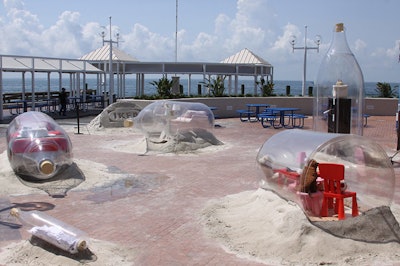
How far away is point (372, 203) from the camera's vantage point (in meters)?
7.82

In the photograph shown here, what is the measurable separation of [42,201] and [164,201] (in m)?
2.12

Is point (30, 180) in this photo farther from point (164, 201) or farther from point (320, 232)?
point (320, 232)

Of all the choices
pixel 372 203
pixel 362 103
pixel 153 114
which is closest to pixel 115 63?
pixel 153 114

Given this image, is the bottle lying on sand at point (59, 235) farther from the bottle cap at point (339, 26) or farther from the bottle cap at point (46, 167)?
the bottle cap at point (339, 26)

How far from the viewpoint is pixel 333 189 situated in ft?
25.0

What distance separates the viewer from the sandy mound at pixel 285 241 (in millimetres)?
6238

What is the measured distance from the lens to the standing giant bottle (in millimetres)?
12688

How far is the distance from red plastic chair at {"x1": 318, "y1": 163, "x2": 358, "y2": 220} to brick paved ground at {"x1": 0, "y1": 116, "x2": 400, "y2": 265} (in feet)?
4.22

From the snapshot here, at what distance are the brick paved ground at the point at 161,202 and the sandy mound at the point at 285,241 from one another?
0.28 m

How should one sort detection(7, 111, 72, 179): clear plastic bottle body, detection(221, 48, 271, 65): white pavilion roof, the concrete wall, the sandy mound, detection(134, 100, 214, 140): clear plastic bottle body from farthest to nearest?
detection(221, 48, 271, 65): white pavilion roof → the concrete wall → detection(134, 100, 214, 140): clear plastic bottle body → detection(7, 111, 72, 179): clear plastic bottle body → the sandy mound

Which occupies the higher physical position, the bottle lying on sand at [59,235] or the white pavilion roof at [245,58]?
the white pavilion roof at [245,58]

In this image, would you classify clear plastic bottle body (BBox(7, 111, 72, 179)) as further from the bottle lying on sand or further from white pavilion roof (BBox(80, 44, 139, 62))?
white pavilion roof (BBox(80, 44, 139, 62))

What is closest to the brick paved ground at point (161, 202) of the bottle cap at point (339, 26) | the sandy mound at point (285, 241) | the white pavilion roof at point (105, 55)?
the sandy mound at point (285, 241)

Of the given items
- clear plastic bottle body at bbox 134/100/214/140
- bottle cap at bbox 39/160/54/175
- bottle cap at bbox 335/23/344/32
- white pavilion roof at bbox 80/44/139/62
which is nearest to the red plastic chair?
bottle cap at bbox 39/160/54/175
